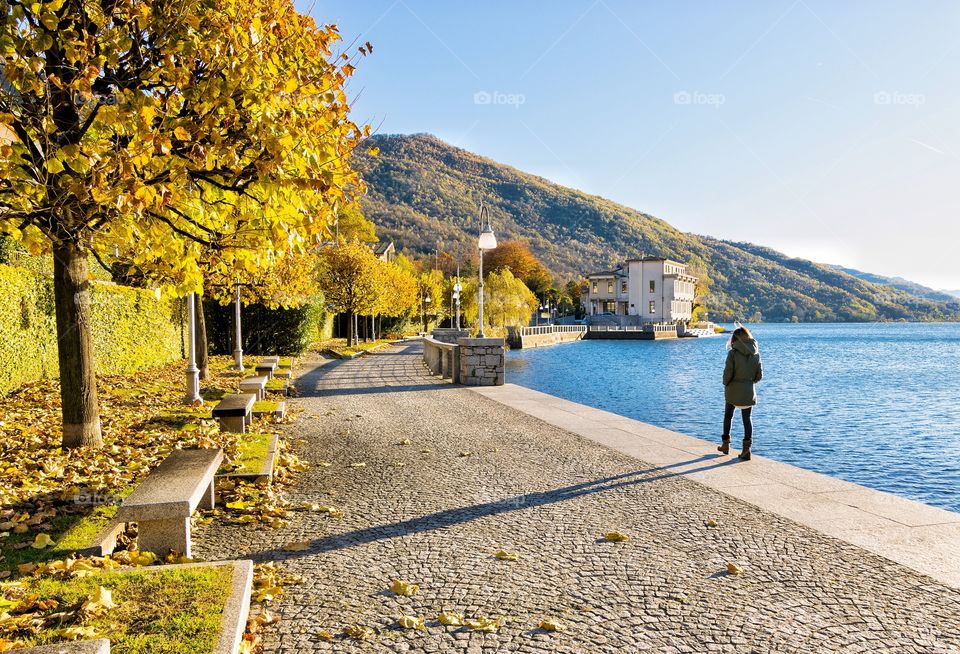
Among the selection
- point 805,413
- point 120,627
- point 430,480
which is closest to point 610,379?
point 805,413

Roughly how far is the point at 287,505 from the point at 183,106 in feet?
13.2

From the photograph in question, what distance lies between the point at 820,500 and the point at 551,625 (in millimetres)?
4118

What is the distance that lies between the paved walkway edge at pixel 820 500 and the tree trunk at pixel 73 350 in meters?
6.81

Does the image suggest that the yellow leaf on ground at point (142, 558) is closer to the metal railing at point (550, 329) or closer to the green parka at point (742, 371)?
the green parka at point (742, 371)

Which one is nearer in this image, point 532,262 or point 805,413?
point 805,413

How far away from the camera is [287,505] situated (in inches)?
235

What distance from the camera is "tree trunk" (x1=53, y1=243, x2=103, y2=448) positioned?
22.3ft

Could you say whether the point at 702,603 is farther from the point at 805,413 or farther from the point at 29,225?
the point at 805,413

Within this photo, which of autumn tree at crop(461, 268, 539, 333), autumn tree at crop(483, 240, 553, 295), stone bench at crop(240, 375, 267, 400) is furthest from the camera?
autumn tree at crop(483, 240, 553, 295)

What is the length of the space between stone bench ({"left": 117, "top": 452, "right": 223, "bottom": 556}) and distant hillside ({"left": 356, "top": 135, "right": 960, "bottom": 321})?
146 metres

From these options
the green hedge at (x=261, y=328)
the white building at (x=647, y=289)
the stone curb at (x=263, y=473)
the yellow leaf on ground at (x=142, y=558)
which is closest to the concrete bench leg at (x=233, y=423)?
the stone curb at (x=263, y=473)

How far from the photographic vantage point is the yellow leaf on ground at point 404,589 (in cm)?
402

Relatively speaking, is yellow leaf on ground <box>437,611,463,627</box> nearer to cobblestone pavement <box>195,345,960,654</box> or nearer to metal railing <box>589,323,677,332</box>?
cobblestone pavement <box>195,345,960,654</box>

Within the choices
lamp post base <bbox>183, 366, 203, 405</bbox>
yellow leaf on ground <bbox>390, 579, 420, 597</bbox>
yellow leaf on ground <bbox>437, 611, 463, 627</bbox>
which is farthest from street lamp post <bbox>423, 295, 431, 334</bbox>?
yellow leaf on ground <bbox>437, 611, 463, 627</bbox>
